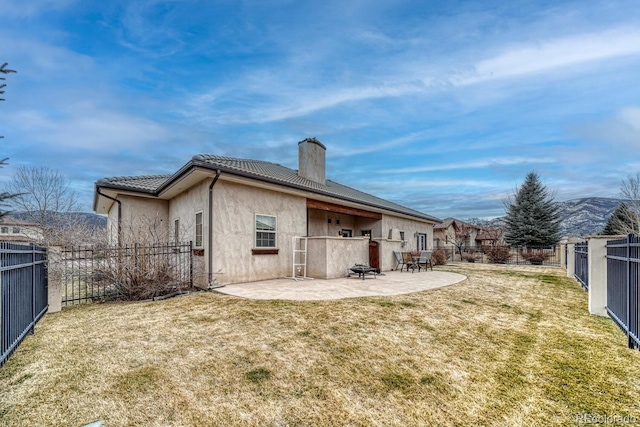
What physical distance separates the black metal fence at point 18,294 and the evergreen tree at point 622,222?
3428 centimetres

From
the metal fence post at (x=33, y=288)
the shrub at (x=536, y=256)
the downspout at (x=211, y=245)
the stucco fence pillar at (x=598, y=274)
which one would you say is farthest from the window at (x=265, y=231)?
the shrub at (x=536, y=256)

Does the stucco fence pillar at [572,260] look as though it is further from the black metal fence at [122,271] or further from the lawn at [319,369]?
the black metal fence at [122,271]

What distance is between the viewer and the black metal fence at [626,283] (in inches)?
146

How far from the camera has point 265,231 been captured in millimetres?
9852

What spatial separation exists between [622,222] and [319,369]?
3462 cm

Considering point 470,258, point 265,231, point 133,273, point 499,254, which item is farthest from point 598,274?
point 470,258

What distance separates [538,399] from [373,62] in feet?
36.8

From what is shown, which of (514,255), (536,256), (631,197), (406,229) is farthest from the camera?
(631,197)

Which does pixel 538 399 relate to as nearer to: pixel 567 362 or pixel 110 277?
pixel 567 362

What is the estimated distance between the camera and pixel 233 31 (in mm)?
10156

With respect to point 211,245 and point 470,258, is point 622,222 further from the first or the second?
point 211,245

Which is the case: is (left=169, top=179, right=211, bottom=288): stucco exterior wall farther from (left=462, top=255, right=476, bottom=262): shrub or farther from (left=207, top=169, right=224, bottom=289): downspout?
(left=462, top=255, right=476, bottom=262): shrub

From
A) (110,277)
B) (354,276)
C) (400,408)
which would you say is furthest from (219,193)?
(400,408)

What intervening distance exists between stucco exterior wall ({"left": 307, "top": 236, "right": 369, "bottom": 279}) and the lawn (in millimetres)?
4540
